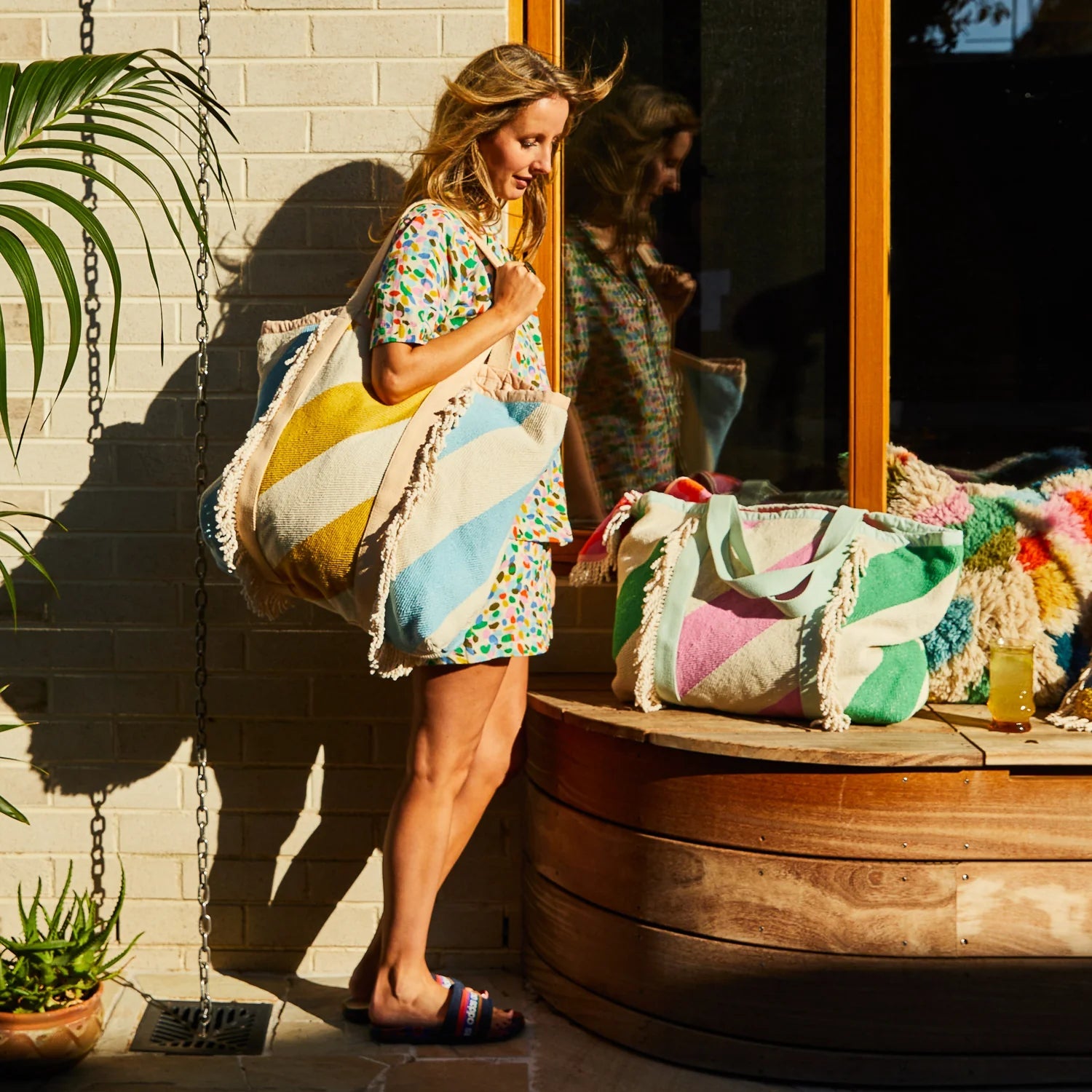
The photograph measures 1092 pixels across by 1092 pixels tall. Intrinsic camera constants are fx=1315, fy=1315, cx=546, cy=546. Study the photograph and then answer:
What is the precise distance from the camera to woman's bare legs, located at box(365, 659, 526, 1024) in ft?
8.59

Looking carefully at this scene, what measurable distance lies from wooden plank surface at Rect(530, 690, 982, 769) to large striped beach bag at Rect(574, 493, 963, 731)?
33 millimetres

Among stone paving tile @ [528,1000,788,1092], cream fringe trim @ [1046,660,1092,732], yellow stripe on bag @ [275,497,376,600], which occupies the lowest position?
stone paving tile @ [528,1000,788,1092]

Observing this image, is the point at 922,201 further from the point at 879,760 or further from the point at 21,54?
the point at 21,54

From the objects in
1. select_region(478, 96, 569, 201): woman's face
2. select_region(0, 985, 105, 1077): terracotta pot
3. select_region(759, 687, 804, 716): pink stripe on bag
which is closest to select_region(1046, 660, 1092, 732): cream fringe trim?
select_region(759, 687, 804, 716): pink stripe on bag

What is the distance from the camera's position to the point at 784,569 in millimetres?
2609

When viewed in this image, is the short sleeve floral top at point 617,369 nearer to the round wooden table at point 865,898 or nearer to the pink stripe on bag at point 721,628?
the pink stripe on bag at point 721,628

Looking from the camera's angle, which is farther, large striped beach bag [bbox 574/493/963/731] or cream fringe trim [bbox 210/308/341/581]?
large striped beach bag [bbox 574/493/963/731]

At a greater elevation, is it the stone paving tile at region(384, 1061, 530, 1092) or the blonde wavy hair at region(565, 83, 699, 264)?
the blonde wavy hair at region(565, 83, 699, 264)

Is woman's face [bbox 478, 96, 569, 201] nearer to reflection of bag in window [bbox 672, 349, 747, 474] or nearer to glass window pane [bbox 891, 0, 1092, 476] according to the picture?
reflection of bag in window [bbox 672, 349, 747, 474]

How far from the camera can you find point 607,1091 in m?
2.53

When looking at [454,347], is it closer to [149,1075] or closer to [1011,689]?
[1011,689]

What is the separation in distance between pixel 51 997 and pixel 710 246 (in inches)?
84.1

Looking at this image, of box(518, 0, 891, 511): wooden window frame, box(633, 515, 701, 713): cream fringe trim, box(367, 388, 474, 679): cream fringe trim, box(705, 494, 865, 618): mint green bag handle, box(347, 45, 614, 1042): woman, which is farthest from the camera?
box(518, 0, 891, 511): wooden window frame

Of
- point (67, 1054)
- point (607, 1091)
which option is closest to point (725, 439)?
point (607, 1091)
